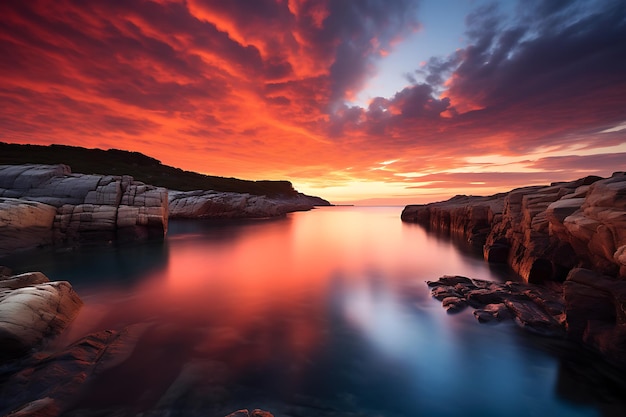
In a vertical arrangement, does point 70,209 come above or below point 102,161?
below

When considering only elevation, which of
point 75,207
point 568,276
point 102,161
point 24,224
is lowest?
point 24,224

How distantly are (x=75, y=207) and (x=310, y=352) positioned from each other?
2784 centimetres

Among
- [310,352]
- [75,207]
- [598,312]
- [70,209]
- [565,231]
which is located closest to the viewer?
[598,312]

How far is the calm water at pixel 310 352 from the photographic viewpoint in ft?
18.3

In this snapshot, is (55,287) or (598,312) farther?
(55,287)

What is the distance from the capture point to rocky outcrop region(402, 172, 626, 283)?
24.8 ft

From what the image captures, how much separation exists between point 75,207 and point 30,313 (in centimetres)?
2268

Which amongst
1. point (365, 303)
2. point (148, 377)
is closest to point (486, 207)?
point (365, 303)

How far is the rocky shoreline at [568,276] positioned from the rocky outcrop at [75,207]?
1106 inches

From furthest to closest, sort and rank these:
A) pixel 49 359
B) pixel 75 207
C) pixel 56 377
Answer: pixel 75 207 < pixel 49 359 < pixel 56 377

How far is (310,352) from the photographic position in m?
7.66

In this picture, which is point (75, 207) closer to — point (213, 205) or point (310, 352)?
point (310, 352)

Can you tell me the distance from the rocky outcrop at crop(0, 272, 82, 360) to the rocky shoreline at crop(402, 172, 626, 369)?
43.6ft

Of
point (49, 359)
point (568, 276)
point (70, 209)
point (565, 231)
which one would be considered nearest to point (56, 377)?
point (49, 359)
